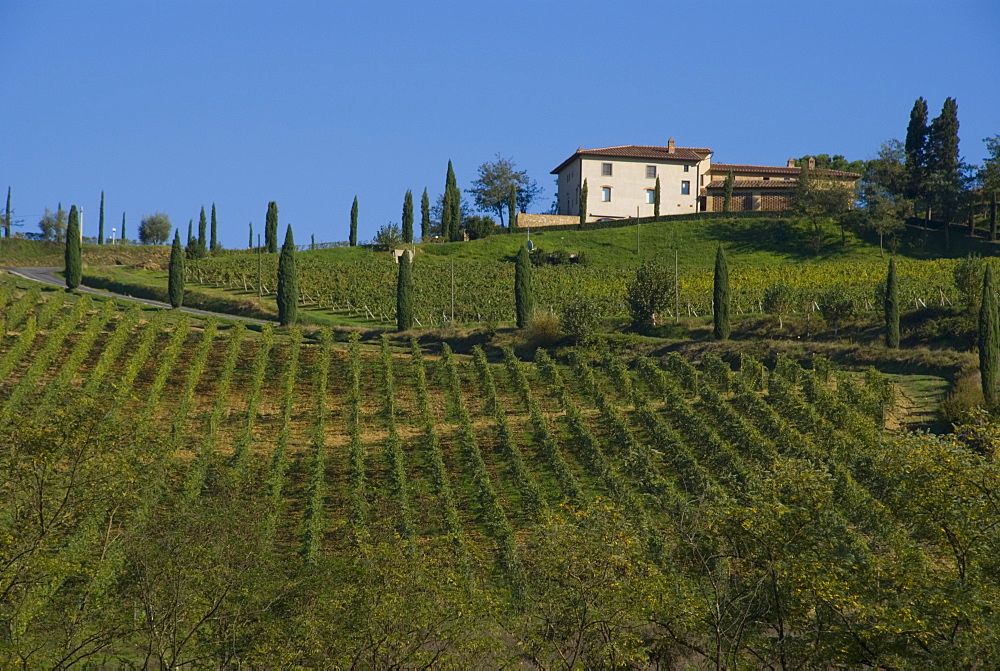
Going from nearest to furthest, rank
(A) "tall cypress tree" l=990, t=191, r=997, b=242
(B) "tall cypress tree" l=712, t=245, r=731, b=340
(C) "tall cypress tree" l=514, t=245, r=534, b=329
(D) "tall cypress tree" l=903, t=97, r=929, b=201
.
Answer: (B) "tall cypress tree" l=712, t=245, r=731, b=340 < (C) "tall cypress tree" l=514, t=245, r=534, b=329 < (A) "tall cypress tree" l=990, t=191, r=997, b=242 < (D) "tall cypress tree" l=903, t=97, r=929, b=201

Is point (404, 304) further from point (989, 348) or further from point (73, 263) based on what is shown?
point (989, 348)

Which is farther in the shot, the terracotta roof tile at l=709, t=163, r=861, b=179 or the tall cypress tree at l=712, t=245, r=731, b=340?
the terracotta roof tile at l=709, t=163, r=861, b=179

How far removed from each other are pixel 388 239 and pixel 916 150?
43462 mm

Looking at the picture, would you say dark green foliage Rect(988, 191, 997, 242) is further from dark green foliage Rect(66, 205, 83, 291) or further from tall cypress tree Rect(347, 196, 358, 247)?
dark green foliage Rect(66, 205, 83, 291)

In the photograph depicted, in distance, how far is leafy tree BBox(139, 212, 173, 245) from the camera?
12194 centimetres

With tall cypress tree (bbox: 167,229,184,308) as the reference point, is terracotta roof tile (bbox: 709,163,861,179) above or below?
above

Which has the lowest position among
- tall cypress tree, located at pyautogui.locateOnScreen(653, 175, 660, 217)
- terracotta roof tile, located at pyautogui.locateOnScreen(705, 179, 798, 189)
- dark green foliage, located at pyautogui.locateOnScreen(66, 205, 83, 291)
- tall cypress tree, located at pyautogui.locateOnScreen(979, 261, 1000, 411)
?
tall cypress tree, located at pyautogui.locateOnScreen(979, 261, 1000, 411)

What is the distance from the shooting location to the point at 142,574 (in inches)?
798

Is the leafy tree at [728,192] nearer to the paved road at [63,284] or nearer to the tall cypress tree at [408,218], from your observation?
the tall cypress tree at [408,218]

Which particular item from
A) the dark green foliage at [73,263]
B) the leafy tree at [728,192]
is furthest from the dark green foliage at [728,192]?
the dark green foliage at [73,263]

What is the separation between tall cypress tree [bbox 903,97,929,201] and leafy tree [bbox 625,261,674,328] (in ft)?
126

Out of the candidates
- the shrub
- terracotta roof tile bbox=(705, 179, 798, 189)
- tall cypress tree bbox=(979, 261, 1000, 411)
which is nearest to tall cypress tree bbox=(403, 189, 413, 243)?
terracotta roof tile bbox=(705, 179, 798, 189)

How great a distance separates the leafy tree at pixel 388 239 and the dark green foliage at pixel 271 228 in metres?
8.58

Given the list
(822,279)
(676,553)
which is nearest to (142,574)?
(676,553)
